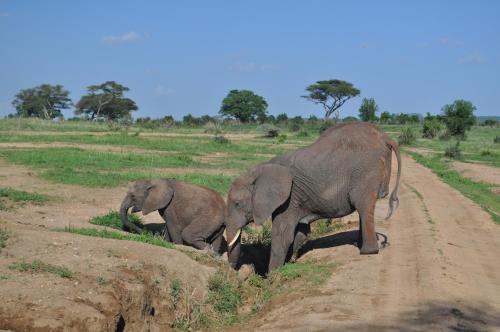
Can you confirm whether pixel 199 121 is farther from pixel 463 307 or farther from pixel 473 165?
pixel 463 307

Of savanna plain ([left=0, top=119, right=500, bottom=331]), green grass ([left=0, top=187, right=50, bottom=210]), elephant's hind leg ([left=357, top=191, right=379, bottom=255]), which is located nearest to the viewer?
savanna plain ([left=0, top=119, right=500, bottom=331])

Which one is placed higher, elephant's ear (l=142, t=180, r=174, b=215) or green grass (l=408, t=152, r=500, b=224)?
elephant's ear (l=142, t=180, r=174, b=215)

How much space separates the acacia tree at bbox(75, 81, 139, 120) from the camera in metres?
69.3

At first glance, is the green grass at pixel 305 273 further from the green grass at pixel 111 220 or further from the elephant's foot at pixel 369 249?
the green grass at pixel 111 220

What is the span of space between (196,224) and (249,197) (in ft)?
4.24

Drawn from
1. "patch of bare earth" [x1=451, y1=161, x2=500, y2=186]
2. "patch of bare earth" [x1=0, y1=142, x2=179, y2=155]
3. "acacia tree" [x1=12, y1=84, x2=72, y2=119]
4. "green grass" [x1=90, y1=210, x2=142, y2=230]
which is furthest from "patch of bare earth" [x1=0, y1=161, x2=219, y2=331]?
"acacia tree" [x1=12, y1=84, x2=72, y2=119]

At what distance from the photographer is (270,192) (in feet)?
33.8

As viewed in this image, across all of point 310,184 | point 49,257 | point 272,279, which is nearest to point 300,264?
point 272,279

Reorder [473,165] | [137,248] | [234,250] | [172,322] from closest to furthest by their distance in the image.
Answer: [172,322] → [137,248] → [234,250] → [473,165]

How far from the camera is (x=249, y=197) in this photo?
34.4 ft

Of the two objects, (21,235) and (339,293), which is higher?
(21,235)

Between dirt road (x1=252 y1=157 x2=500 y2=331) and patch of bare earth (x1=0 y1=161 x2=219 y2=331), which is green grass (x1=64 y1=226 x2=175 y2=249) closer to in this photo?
patch of bare earth (x1=0 y1=161 x2=219 y2=331)

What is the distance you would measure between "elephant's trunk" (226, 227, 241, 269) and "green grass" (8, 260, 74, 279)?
3.64 metres

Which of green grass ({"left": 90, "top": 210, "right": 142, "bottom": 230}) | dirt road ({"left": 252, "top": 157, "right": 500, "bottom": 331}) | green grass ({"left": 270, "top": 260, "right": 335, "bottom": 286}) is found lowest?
green grass ({"left": 270, "top": 260, "right": 335, "bottom": 286})
